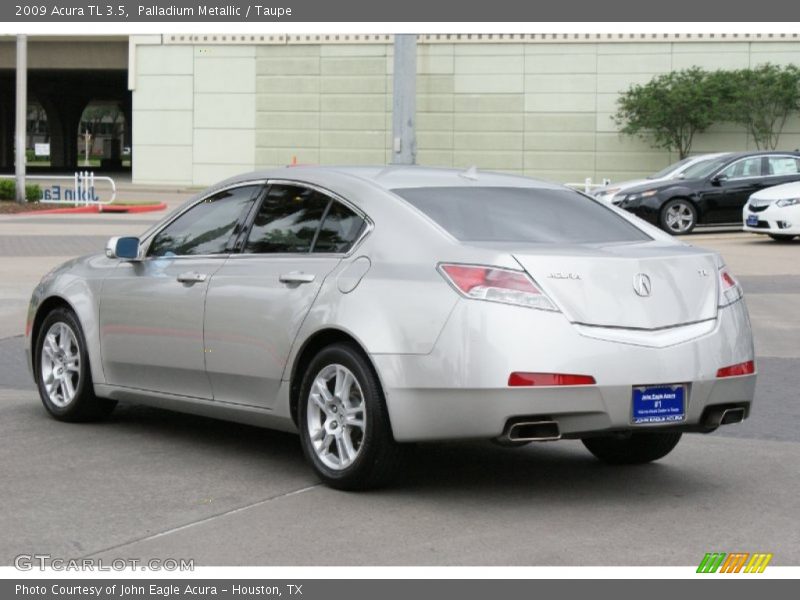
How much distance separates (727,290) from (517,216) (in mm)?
1098

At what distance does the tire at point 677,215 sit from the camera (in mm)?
26484

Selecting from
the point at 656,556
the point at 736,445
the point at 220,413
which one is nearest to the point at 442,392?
the point at 656,556

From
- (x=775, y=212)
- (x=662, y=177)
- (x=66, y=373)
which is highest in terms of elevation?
(x=662, y=177)

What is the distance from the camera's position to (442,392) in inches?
257

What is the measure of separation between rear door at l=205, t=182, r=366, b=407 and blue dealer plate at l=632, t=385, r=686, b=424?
5.40 ft

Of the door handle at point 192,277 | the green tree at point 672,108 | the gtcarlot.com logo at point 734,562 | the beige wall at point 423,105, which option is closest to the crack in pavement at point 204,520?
the door handle at point 192,277

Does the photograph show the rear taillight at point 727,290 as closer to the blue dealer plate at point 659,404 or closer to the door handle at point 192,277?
the blue dealer plate at point 659,404

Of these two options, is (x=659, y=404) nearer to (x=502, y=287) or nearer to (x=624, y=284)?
(x=624, y=284)

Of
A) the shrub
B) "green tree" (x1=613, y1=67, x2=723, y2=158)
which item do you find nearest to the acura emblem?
the shrub

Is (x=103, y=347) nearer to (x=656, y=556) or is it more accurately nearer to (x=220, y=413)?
(x=220, y=413)

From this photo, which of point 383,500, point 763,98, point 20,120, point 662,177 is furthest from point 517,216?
point 763,98

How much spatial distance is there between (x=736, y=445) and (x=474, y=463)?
1614 mm

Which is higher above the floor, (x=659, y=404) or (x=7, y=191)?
(x=7, y=191)

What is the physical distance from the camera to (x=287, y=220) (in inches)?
305
